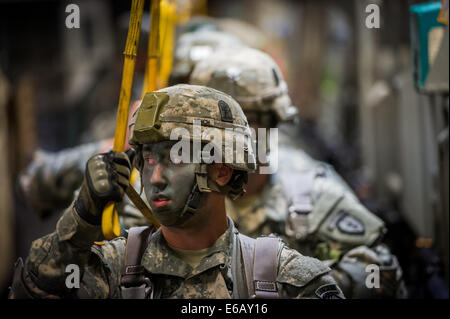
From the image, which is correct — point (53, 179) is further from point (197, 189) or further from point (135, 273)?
point (197, 189)

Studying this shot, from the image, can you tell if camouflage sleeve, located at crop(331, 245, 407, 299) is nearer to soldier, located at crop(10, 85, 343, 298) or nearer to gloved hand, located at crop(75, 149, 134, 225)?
soldier, located at crop(10, 85, 343, 298)

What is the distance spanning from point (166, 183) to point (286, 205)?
1.71 metres

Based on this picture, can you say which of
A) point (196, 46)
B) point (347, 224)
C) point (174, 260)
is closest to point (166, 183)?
point (174, 260)

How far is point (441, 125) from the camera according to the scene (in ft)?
14.8

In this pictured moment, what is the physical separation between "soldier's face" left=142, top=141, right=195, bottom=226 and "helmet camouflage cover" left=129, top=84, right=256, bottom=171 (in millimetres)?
67

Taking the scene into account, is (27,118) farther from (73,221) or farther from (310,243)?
(73,221)

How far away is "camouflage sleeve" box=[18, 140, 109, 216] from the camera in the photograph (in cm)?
546

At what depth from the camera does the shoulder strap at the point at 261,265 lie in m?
2.62

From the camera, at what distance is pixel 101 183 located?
2387 mm

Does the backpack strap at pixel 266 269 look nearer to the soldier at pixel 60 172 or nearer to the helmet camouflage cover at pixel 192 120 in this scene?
the helmet camouflage cover at pixel 192 120

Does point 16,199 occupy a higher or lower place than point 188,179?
lower

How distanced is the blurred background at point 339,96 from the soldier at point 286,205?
1.68 feet

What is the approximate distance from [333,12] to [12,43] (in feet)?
18.8

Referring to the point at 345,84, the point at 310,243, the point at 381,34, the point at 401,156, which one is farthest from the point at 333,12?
the point at 310,243
